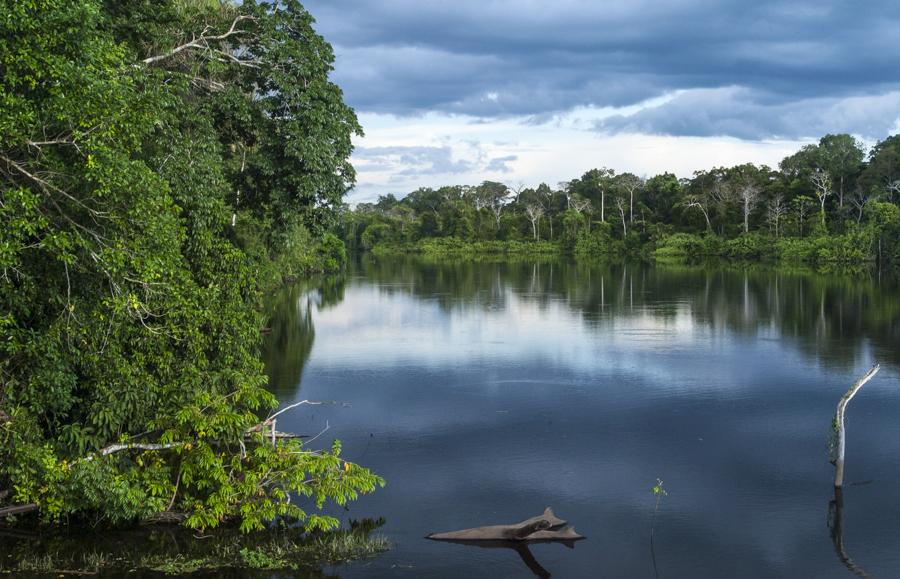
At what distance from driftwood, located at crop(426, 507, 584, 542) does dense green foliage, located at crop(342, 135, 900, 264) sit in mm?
66989

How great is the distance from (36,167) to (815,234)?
82566 millimetres

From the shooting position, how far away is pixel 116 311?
12.4m

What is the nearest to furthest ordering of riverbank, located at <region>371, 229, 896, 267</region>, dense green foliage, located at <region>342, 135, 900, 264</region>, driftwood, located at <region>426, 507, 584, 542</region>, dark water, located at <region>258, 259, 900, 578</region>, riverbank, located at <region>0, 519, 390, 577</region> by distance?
riverbank, located at <region>0, 519, 390, 577</region>, driftwood, located at <region>426, 507, 584, 542</region>, dark water, located at <region>258, 259, 900, 578</region>, riverbank, located at <region>371, 229, 896, 267</region>, dense green foliage, located at <region>342, 135, 900, 264</region>

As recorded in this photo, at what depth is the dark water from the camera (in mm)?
14047

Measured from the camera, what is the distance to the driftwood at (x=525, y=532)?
1389 cm

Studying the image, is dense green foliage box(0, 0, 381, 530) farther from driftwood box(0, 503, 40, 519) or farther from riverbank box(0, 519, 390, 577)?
riverbank box(0, 519, 390, 577)

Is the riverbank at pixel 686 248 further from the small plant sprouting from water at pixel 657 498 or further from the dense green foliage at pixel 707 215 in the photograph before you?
the small plant sprouting from water at pixel 657 498

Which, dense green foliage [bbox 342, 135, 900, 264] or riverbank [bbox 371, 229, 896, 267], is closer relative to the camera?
riverbank [bbox 371, 229, 896, 267]

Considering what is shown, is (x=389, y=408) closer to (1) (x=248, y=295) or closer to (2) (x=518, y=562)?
(1) (x=248, y=295)

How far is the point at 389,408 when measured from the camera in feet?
75.7

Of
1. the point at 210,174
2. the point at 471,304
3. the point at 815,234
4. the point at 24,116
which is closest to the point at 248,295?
the point at 210,174

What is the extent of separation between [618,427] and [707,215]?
3232 inches

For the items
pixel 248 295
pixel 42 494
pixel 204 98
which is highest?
pixel 204 98

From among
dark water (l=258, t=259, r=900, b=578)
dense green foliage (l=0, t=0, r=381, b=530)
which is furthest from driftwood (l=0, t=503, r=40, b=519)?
dark water (l=258, t=259, r=900, b=578)
